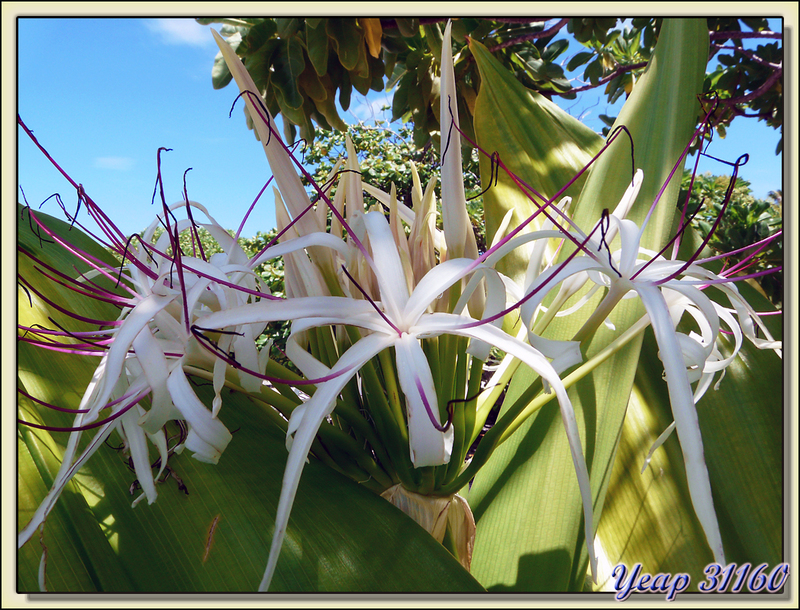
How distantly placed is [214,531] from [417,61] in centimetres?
138

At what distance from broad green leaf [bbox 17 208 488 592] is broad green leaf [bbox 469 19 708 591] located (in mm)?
65

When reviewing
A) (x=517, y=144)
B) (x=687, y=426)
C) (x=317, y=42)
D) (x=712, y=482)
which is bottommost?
(x=712, y=482)

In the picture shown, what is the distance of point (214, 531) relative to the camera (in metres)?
0.38

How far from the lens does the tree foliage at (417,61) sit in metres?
1.08

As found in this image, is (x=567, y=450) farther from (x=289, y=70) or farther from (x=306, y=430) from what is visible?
(x=289, y=70)

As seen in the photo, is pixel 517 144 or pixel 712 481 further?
pixel 517 144

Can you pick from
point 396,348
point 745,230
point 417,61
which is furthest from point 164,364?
point 745,230

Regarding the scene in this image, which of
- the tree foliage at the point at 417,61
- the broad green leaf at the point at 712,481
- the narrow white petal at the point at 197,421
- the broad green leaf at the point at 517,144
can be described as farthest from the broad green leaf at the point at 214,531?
the tree foliage at the point at 417,61

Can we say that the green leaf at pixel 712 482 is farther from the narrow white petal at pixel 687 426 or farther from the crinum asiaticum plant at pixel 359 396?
the narrow white petal at pixel 687 426

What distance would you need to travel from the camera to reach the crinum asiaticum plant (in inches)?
11.9

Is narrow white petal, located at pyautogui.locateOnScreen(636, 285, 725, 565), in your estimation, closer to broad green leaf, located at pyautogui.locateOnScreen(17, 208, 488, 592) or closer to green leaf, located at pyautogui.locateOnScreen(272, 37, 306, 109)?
broad green leaf, located at pyautogui.locateOnScreen(17, 208, 488, 592)

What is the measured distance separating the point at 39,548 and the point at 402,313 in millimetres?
339

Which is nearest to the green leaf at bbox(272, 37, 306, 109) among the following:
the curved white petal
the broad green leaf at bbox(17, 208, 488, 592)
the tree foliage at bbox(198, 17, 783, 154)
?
the tree foliage at bbox(198, 17, 783, 154)

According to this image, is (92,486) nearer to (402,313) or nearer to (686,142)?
(402,313)
